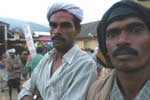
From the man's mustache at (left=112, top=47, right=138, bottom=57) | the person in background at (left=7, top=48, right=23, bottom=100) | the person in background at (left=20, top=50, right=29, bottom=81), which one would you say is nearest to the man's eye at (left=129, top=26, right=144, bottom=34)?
the man's mustache at (left=112, top=47, right=138, bottom=57)

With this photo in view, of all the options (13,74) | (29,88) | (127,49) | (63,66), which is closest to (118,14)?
(127,49)

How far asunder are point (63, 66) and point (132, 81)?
74cm

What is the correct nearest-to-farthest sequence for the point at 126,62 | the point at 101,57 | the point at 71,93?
the point at 126,62 < the point at 101,57 < the point at 71,93

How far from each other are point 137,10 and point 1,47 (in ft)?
58.2

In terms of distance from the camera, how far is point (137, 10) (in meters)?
1.84

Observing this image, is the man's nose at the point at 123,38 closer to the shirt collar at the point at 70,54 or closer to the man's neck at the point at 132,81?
the man's neck at the point at 132,81

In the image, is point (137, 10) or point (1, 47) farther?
point (1, 47)

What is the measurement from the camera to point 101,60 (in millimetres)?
2154

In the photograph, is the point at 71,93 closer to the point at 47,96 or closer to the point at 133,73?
the point at 47,96

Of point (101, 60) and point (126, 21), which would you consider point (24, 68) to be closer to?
point (101, 60)

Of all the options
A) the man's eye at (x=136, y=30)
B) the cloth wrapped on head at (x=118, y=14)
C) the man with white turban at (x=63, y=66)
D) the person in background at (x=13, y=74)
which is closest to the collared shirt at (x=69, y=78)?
the man with white turban at (x=63, y=66)

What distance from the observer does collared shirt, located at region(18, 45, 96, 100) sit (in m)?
2.35

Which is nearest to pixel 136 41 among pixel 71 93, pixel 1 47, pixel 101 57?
pixel 101 57

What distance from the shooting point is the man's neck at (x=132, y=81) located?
183 cm
